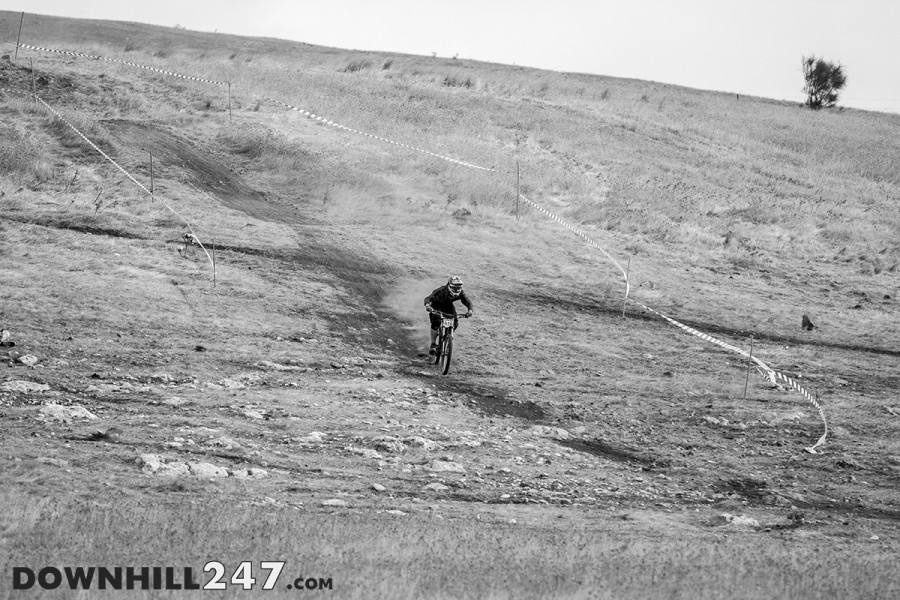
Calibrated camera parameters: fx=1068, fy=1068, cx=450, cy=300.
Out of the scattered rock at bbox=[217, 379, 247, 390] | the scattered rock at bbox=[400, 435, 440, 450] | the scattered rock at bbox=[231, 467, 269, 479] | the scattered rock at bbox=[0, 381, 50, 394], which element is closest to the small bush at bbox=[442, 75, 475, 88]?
the scattered rock at bbox=[217, 379, 247, 390]

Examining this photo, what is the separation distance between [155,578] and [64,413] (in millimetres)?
5236

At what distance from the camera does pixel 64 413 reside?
43.5ft

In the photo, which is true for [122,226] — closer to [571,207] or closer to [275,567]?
[571,207]

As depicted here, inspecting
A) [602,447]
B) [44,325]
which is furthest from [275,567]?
[44,325]

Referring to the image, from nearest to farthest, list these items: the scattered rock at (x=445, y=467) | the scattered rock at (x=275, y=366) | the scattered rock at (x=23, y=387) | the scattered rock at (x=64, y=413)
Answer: the scattered rock at (x=445, y=467), the scattered rock at (x=64, y=413), the scattered rock at (x=23, y=387), the scattered rock at (x=275, y=366)

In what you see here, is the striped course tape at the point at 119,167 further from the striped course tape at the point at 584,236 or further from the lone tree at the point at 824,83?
the lone tree at the point at 824,83

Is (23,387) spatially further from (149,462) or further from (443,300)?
(443,300)

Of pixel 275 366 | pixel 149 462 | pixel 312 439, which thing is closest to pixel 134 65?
pixel 275 366

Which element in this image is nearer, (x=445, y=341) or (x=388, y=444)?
(x=388, y=444)

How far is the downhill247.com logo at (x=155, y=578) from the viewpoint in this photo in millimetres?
8398

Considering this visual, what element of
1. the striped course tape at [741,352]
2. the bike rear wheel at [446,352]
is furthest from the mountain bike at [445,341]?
the striped course tape at [741,352]

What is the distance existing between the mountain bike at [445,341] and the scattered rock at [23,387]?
645 cm

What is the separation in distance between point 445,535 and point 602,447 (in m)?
5.29

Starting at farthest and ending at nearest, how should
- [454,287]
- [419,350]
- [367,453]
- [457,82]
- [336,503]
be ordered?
[457,82] < [419,350] < [454,287] < [367,453] < [336,503]
